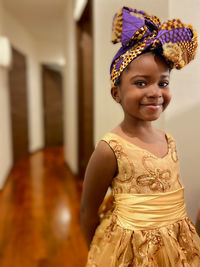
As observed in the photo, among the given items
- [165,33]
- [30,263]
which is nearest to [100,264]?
[165,33]

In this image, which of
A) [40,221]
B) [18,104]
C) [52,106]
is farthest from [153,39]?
[52,106]

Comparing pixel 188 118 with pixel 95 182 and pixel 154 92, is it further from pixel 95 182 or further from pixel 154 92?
pixel 95 182

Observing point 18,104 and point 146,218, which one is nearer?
point 146,218

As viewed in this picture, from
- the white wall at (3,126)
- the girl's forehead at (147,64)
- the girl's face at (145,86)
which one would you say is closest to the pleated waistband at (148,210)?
the girl's face at (145,86)

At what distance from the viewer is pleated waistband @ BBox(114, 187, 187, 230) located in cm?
70

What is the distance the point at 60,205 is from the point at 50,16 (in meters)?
3.22

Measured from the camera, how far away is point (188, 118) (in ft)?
3.13

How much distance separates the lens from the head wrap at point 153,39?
0.64 m

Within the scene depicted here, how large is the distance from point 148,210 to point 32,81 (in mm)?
4735

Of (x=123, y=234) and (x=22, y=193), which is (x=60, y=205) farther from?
(x=123, y=234)

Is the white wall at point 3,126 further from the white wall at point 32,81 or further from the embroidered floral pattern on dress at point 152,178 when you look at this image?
the embroidered floral pattern on dress at point 152,178

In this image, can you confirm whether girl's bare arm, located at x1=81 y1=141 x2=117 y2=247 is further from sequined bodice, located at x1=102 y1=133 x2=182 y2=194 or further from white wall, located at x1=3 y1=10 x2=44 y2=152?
white wall, located at x1=3 y1=10 x2=44 y2=152

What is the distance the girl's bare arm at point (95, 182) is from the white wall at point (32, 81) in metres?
4.03

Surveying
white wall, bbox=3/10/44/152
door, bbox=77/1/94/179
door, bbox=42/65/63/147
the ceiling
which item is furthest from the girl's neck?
door, bbox=42/65/63/147
